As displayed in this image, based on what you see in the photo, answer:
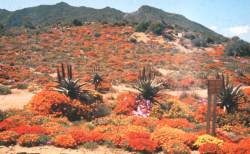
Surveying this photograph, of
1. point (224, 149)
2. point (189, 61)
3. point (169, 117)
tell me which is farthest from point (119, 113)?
point (189, 61)

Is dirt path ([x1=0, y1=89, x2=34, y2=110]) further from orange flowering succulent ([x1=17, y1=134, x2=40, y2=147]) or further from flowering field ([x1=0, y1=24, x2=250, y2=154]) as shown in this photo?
orange flowering succulent ([x1=17, y1=134, x2=40, y2=147])

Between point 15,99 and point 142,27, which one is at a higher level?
point 142,27

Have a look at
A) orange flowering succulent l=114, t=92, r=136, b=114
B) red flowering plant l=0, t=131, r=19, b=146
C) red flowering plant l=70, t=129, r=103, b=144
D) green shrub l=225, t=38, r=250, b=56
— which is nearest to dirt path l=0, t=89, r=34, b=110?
orange flowering succulent l=114, t=92, r=136, b=114

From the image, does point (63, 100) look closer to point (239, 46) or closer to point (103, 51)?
point (103, 51)

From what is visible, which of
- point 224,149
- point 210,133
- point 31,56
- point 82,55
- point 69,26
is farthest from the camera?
point 69,26

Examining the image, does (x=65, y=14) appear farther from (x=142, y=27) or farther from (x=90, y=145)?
(x=90, y=145)

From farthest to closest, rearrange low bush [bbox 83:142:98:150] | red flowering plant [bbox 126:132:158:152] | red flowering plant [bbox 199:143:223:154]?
low bush [bbox 83:142:98:150] < red flowering plant [bbox 126:132:158:152] < red flowering plant [bbox 199:143:223:154]

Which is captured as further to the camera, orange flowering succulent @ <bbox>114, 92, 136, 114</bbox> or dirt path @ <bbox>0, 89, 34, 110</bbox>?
dirt path @ <bbox>0, 89, 34, 110</bbox>

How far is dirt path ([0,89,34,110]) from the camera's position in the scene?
53.0ft

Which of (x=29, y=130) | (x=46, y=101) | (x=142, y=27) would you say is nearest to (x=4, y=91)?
(x=46, y=101)

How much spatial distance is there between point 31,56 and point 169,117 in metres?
26.1

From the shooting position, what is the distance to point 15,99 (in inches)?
700

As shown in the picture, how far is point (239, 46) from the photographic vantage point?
1909 inches

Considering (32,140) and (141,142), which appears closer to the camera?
(32,140)
